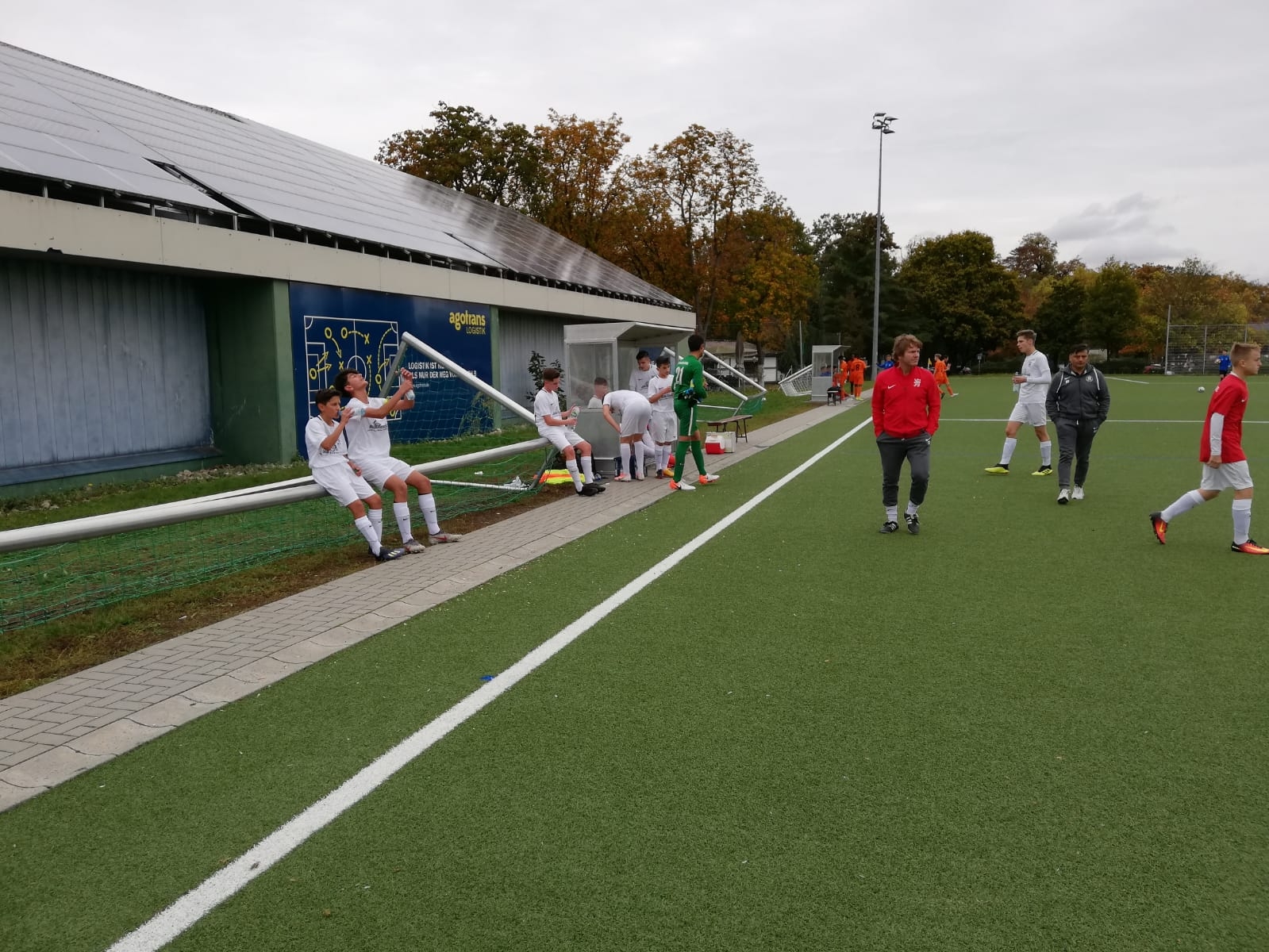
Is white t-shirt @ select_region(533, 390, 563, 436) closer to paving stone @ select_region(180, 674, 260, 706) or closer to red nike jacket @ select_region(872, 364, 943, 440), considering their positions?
red nike jacket @ select_region(872, 364, 943, 440)

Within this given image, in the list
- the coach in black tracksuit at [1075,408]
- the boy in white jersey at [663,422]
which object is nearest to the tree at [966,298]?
the boy in white jersey at [663,422]

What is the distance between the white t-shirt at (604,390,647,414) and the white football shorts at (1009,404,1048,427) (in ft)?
17.7

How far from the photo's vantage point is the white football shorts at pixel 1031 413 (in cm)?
1296

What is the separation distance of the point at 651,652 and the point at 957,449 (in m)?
12.8

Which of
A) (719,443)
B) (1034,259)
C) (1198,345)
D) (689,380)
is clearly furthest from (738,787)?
(1034,259)

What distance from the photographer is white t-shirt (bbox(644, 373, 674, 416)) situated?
1357cm

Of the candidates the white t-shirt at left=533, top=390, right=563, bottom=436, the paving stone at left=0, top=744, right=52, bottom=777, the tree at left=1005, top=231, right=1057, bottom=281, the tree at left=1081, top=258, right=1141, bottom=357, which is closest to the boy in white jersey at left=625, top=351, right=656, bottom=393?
the white t-shirt at left=533, top=390, right=563, bottom=436

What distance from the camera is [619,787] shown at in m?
3.55

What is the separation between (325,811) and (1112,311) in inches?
3627

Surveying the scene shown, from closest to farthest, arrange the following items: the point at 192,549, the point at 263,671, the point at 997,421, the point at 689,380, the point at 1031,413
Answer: the point at 263,671, the point at 192,549, the point at 689,380, the point at 1031,413, the point at 997,421

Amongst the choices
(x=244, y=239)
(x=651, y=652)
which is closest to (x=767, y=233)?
(x=244, y=239)

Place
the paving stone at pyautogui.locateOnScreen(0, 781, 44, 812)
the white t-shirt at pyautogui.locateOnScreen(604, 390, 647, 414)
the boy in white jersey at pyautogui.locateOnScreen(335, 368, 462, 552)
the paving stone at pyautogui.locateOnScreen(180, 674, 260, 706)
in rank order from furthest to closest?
the white t-shirt at pyautogui.locateOnScreen(604, 390, 647, 414), the boy in white jersey at pyautogui.locateOnScreen(335, 368, 462, 552), the paving stone at pyautogui.locateOnScreen(180, 674, 260, 706), the paving stone at pyautogui.locateOnScreen(0, 781, 44, 812)

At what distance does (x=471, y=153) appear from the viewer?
43.9 meters

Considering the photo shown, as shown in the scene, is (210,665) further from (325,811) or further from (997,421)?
(997,421)
